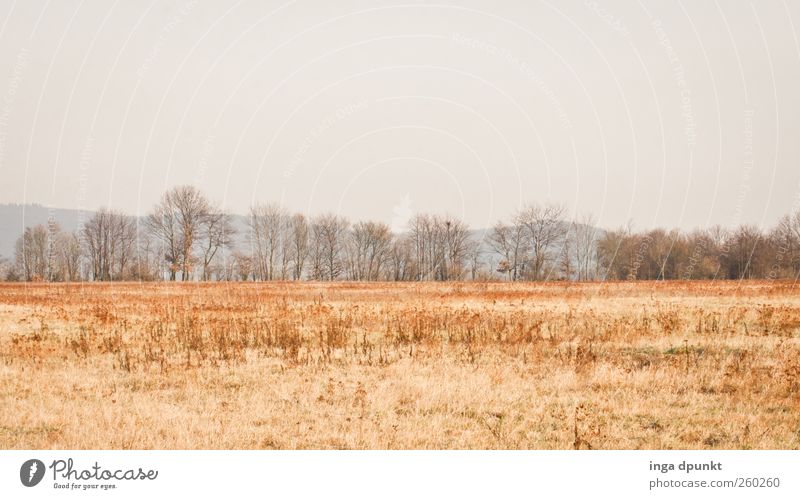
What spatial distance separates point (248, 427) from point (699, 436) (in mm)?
6423

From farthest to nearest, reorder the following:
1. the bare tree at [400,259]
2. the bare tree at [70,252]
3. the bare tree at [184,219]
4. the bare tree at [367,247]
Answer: the bare tree at [400,259] < the bare tree at [367,247] < the bare tree at [70,252] < the bare tree at [184,219]

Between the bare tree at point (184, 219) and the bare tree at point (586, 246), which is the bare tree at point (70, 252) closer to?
the bare tree at point (184, 219)

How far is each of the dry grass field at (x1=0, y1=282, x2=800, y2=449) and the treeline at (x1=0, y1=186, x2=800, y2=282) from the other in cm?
5446

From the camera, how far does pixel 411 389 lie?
10.8 m

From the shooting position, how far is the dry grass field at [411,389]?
8398 millimetres

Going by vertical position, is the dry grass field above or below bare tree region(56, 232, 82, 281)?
below

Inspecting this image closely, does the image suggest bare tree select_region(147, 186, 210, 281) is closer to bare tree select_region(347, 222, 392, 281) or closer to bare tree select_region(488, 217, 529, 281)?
bare tree select_region(347, 222, 392, 281)

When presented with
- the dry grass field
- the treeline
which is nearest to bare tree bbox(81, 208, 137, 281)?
the treeline

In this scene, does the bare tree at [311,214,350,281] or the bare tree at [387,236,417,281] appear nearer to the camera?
the bare tree at [311,214,350,281]

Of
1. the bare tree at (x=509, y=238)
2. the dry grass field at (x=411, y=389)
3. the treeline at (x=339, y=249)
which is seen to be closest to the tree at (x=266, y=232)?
the treeline at (x=339, y=249)
